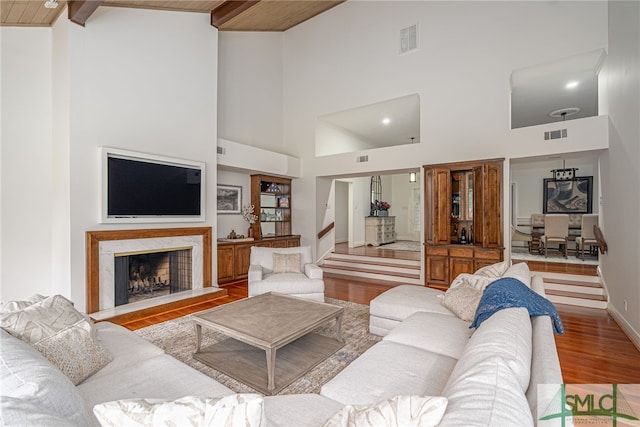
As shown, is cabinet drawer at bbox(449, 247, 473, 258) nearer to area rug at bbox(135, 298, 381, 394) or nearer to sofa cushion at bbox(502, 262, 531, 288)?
area rug at bbox(135, 298, 381, 394)

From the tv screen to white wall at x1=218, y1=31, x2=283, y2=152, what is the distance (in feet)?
6.22

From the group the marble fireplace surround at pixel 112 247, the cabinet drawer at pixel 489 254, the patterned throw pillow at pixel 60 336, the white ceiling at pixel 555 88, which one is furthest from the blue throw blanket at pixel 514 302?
the white ceiling at pixel 555 88

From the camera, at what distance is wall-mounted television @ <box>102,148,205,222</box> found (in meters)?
3.92

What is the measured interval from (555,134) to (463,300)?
355 cm

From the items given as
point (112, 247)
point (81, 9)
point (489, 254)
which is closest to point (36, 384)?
point (112, 247)

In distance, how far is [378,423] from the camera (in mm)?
880

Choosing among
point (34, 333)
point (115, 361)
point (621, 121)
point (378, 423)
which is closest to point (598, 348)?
point (621, 121)

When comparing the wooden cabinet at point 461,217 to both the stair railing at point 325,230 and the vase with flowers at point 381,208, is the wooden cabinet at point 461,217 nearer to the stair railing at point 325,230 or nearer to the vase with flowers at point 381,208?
the stair railing at point 325,230

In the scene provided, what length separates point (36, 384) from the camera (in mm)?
994

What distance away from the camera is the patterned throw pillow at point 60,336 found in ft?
4.99

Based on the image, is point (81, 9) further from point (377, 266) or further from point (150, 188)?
point (377, 266)

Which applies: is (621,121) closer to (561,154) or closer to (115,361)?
(561,154)

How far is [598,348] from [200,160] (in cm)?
577

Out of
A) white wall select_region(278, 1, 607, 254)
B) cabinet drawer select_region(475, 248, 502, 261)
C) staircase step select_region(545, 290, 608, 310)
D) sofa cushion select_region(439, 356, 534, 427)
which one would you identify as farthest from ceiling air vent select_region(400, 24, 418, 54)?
sofa cushion select_region(439, 356, 534, 427)
